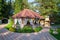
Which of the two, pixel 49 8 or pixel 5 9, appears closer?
pixel 49 8

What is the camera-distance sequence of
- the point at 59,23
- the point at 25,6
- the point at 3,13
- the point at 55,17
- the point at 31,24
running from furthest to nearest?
the point at 3,13 < the point at 25,6 < the point at 59,23 < the point at 55,17 < the point at 31,24

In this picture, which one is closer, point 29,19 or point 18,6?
point 29,19

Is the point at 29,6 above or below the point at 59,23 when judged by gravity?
above

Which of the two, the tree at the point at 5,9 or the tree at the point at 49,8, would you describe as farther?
the tree at the point at 5,9

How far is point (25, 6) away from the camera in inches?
1575

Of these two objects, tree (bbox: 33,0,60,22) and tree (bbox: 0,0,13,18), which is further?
tree (bbox: 0,0,13,18)

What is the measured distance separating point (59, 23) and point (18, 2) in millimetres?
10055

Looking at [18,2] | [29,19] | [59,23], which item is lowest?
[59,23]

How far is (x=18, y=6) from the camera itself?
35.2 meters

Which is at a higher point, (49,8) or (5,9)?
(49,8)

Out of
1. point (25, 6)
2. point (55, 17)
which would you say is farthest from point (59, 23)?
point (25, 6)

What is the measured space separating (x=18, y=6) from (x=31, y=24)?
531 inches

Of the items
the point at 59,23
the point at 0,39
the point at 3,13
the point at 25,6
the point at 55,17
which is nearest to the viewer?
the point at 0,39

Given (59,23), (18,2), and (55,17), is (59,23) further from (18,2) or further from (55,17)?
(18,2)
